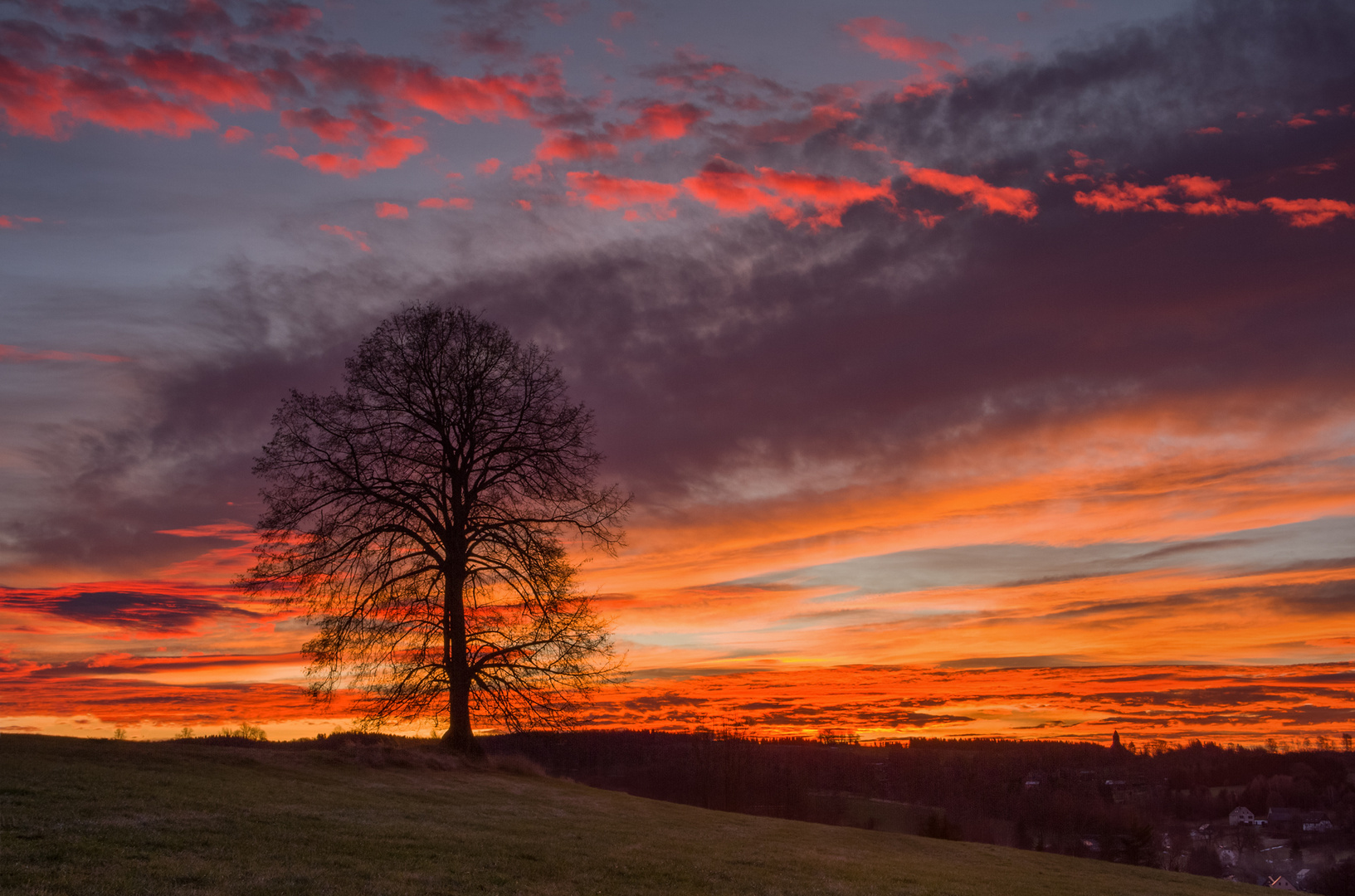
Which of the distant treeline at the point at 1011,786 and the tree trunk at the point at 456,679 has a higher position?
the tree trunk at the point at 456,679

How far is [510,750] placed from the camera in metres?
29.8

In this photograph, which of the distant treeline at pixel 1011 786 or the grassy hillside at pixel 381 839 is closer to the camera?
the grassy hillside at pixel 381 839

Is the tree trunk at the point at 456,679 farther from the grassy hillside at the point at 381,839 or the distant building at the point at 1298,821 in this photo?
the distant building at the point at 1298,821

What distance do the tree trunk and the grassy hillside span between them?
2534 millimetres

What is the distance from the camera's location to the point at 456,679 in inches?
1069

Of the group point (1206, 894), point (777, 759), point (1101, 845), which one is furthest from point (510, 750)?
point (777, 759)

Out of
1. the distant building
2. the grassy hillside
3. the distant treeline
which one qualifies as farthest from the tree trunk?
the distant building

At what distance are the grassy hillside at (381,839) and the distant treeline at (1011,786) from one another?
44586mm

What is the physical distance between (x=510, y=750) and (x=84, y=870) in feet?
73.1

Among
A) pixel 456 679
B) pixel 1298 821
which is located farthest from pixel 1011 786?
pixel 456 679

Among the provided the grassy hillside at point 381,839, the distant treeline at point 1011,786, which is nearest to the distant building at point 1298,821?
the distant treeline at point 1011,786

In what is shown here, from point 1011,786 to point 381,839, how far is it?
5542 inches

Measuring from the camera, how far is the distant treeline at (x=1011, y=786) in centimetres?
8150

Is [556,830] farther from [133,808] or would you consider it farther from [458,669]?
[458,669]
